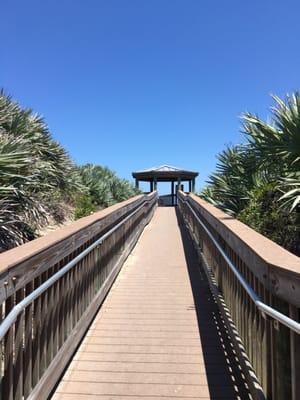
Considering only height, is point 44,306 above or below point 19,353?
above

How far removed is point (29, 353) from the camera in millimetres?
3156

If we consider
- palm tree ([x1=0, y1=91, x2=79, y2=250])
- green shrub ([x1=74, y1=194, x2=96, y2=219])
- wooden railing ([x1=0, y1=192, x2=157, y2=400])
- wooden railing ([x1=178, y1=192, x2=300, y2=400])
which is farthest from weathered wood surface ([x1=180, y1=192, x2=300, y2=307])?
green shrub ([x1=74, y1=194, x2=96, y2=219])

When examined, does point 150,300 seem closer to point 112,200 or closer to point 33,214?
point 33,214

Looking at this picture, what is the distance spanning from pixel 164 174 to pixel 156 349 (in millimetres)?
30822

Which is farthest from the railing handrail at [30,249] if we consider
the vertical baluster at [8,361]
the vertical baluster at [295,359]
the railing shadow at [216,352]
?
the railing shadow at [216,352]

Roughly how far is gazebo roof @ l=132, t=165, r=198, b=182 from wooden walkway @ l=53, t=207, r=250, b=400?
27164 mm

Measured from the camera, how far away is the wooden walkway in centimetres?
384

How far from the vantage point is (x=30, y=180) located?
29.7ft

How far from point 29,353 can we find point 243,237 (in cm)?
193

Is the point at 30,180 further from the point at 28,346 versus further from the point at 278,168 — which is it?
the point at 28,346

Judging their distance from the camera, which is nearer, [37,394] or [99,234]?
[37,394]

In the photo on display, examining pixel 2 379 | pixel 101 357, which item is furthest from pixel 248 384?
pixel 2 379

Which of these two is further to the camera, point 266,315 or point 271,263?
point 266,315

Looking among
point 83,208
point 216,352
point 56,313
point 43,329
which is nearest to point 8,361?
point 43,329
